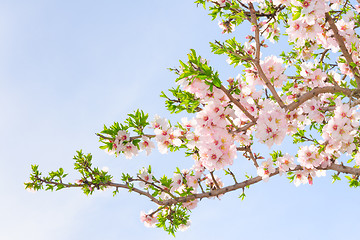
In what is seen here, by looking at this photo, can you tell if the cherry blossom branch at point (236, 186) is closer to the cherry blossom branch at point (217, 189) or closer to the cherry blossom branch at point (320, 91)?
the cherry blossom branch at point (217, 189)

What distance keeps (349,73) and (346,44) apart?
542 millimetres

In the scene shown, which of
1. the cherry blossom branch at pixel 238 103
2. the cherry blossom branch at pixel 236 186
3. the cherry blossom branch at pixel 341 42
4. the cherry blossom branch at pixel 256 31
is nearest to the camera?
the cherry blossom branch at pixel 238 103

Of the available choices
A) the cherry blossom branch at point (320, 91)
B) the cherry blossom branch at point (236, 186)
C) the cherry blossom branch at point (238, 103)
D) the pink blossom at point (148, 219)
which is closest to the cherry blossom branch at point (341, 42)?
the cherry blossom branch at point (320, 91)

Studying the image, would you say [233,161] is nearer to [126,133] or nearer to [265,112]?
[265,112]

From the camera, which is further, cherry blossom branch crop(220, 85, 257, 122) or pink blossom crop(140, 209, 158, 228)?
pink blossom crop(140, 209, 158, 228)

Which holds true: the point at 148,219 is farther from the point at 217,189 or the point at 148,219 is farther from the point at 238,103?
the point at 238,103

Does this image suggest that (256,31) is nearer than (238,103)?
No

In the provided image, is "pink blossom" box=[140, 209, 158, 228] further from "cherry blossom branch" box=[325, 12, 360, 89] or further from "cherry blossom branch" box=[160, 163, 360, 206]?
"cherry blossom branch" box=[325, 12, 360, 89]

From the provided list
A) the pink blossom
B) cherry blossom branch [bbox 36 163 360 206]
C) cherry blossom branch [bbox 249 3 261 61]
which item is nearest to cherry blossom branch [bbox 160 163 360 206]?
cherry blossom branch [bbox 36 163 360 206]

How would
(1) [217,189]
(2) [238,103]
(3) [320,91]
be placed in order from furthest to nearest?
1. (1) [217,189]
2. (3) [320,91]
3. (2) [238,103]

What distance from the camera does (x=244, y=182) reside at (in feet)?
16.4

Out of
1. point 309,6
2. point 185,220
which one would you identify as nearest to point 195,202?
point 185,220

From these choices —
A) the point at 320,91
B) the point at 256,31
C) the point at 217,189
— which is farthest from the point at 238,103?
the point at 217,189

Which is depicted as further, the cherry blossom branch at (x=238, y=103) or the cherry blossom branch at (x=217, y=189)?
the cherry blossom branch at (x=217, y=189)
